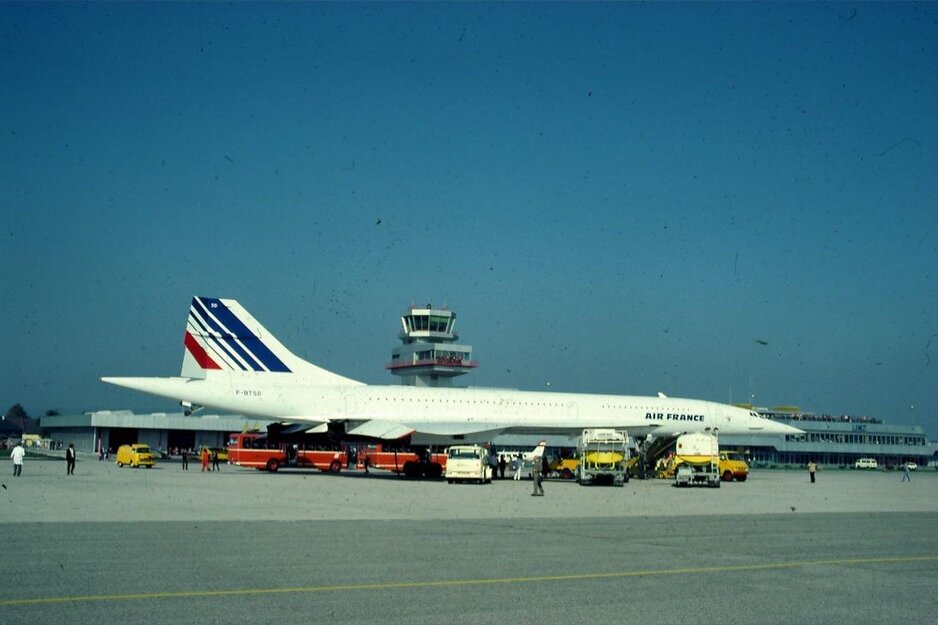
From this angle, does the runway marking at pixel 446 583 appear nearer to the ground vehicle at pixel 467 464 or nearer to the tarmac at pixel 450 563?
the tarmac at pixel 450 563

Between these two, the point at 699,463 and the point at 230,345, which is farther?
the point at 230,345

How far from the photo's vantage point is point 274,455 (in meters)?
49.2

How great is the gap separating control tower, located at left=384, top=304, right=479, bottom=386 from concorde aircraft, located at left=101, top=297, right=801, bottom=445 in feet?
212

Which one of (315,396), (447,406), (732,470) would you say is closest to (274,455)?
(315,396)

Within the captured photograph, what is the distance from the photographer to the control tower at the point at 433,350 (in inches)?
4488

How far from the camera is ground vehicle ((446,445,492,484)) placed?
39.7 metres

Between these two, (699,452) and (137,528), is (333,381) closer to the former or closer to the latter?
(699,452)

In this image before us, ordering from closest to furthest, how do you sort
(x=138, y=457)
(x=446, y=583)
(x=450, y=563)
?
(x=446, y=583)
(x=450, y=563)
(x=138, y=457)

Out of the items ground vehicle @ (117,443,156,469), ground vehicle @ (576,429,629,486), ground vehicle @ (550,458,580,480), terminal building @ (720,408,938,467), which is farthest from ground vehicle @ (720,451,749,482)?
terminal building @ (720,408,938,467)

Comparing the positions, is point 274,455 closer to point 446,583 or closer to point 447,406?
point 447,406

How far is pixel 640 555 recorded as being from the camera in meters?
14.4

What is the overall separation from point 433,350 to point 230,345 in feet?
229

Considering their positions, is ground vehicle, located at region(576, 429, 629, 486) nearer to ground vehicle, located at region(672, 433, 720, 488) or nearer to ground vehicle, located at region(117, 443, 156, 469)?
ground vehicle, located at region(672, 433, 720, 488)

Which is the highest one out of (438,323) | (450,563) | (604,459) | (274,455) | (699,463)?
(438,323)
